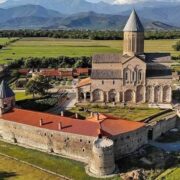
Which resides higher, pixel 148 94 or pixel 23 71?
pixel 23 71

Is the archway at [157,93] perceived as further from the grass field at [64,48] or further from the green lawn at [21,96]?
the grass field at [64,48]

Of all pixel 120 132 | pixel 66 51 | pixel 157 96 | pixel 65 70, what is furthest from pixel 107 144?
pixel 66 51

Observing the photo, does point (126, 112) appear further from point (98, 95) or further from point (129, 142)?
point (129, 142)

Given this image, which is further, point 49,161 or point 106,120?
point 106,120

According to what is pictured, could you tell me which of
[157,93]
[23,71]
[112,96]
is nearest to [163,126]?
[157,93]

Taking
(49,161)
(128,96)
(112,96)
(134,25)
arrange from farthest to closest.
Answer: (112,96), (128,96), (134,25), (49,161)

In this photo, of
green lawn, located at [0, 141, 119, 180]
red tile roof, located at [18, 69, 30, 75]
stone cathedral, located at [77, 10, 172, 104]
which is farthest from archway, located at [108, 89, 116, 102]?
red tile roof, located at [18, 69, 30, 75]
